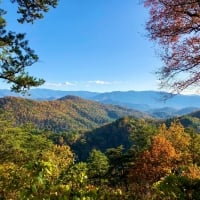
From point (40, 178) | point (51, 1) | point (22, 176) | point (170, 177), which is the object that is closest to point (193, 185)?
point (170, 177)

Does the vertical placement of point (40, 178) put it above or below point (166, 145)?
above

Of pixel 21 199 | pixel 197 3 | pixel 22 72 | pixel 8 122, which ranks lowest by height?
pixel 8 122

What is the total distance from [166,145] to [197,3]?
41.4 metres

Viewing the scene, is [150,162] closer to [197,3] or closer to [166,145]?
[166,145]

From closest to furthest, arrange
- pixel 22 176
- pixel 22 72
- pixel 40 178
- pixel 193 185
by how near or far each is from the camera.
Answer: pixel 40 178
pixel 193 185
pixel 22 176
pixel 22 72

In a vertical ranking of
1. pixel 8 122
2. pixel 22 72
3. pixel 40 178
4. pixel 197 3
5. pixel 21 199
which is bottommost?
pixel 8 122

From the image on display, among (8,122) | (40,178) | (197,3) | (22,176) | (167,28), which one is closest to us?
(40,178)

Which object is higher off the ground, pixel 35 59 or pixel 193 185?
pixel 35 59

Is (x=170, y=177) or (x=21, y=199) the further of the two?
(x=170, y=177)

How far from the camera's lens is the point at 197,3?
10.2 m

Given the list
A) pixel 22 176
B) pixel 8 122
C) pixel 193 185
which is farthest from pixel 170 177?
pixel 8 122

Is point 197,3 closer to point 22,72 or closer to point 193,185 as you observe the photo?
point 193,185

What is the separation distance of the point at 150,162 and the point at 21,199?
145 feet

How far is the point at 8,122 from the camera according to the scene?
53062 mm
